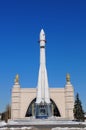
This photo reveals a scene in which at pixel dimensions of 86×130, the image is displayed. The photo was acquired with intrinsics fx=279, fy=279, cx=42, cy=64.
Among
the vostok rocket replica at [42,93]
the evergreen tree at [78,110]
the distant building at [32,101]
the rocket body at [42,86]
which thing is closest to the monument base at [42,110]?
the vostok rocket replica at [42,93]

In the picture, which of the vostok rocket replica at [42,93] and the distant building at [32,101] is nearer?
the vostok rocket replica at [42,93]

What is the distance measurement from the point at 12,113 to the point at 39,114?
19.4 m

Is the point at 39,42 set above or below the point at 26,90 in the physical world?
above

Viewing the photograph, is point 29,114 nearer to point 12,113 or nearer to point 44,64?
point 12,113

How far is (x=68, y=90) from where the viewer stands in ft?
296

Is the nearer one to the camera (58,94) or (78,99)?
(78,99)

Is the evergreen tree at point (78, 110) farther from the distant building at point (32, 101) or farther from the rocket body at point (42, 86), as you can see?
the distant building at point (32, 101)

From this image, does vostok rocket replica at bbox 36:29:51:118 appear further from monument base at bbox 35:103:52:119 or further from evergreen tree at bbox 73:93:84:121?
evergreen tree at bbox 73:93:84:121

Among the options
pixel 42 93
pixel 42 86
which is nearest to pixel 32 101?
Result: pixel 42 93

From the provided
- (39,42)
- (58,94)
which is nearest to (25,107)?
(58,94)

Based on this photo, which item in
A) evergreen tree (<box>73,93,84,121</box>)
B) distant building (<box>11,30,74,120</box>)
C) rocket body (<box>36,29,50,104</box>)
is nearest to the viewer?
rocket body (<box>36,29,50,104</box>)

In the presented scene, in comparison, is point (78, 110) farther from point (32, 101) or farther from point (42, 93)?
point (32, 101)

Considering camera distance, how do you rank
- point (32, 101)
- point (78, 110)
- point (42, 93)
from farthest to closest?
point (32, 101) < point (78, 110) < point (42, 93)

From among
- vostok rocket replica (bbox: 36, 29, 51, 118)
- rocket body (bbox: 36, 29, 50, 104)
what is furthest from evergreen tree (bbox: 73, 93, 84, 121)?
rocket body (bbox: 36, 29, 50, 104)
